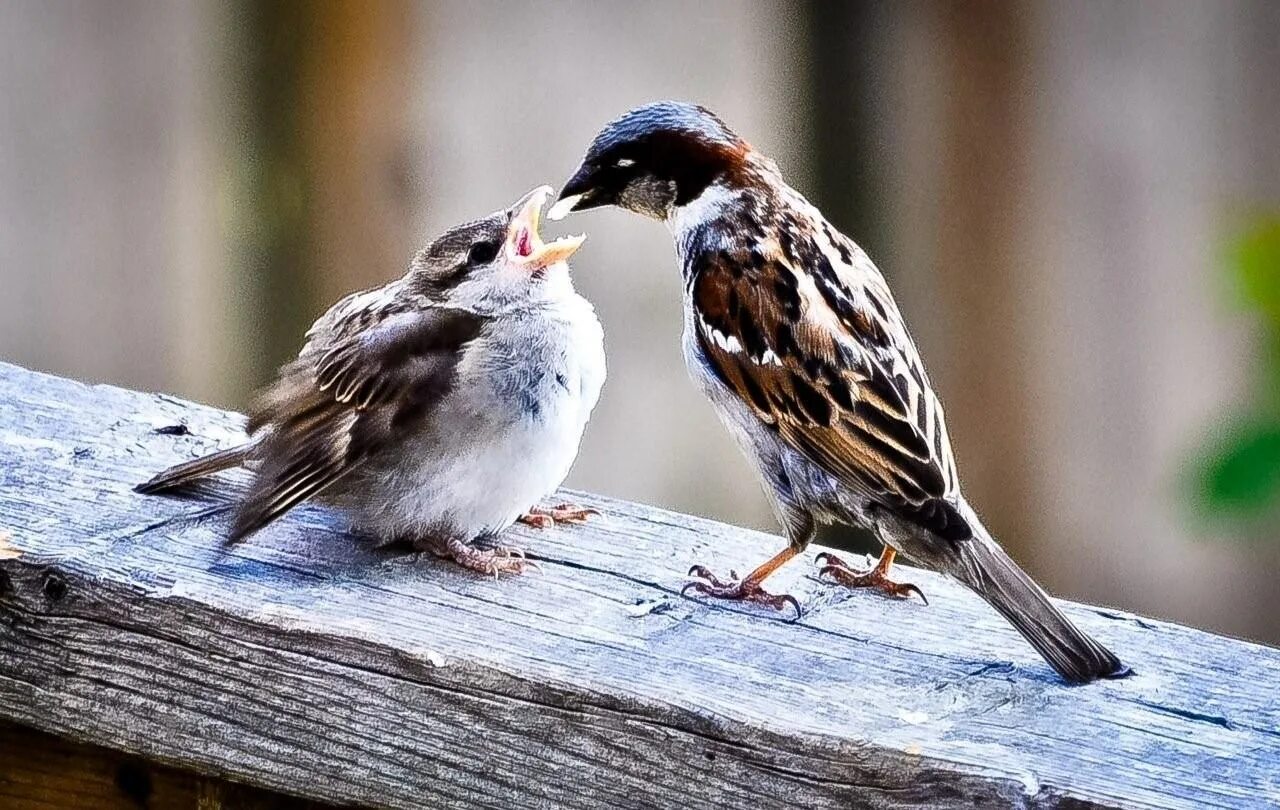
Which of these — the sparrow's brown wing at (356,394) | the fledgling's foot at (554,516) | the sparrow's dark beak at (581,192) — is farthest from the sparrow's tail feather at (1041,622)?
the sparrow's dark beak at (581,192)

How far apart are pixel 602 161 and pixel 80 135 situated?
200 centimetres

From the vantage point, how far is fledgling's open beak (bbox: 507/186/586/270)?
2.81 meters

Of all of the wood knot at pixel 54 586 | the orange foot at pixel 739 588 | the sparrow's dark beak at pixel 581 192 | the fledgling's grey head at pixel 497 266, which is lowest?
the orange foot at pixel 739 588

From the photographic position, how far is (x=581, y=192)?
3.03 metres

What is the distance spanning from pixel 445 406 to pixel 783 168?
1.73 m

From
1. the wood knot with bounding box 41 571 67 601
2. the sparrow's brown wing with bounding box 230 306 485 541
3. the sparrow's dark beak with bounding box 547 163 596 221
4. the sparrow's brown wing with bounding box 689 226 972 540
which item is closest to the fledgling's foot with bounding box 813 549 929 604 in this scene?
the sparrow's brown wing with bounding box 689 226 972 540

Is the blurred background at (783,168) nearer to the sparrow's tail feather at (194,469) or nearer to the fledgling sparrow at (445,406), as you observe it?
the fledgling sparrow at (445,406)

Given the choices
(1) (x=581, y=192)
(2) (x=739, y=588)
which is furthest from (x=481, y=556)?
(1) (x=581, y=192)

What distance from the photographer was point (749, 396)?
288cm

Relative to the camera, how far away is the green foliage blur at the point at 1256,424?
71.8 inches

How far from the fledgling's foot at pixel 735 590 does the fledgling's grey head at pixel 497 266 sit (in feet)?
2.01

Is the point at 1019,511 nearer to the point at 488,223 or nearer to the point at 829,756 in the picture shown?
the point at 488,223

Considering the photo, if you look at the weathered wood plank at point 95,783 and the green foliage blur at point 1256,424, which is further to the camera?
the weathered wood plank at point 95,783

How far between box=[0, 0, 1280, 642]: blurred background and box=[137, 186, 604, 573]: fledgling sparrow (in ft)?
4.43
